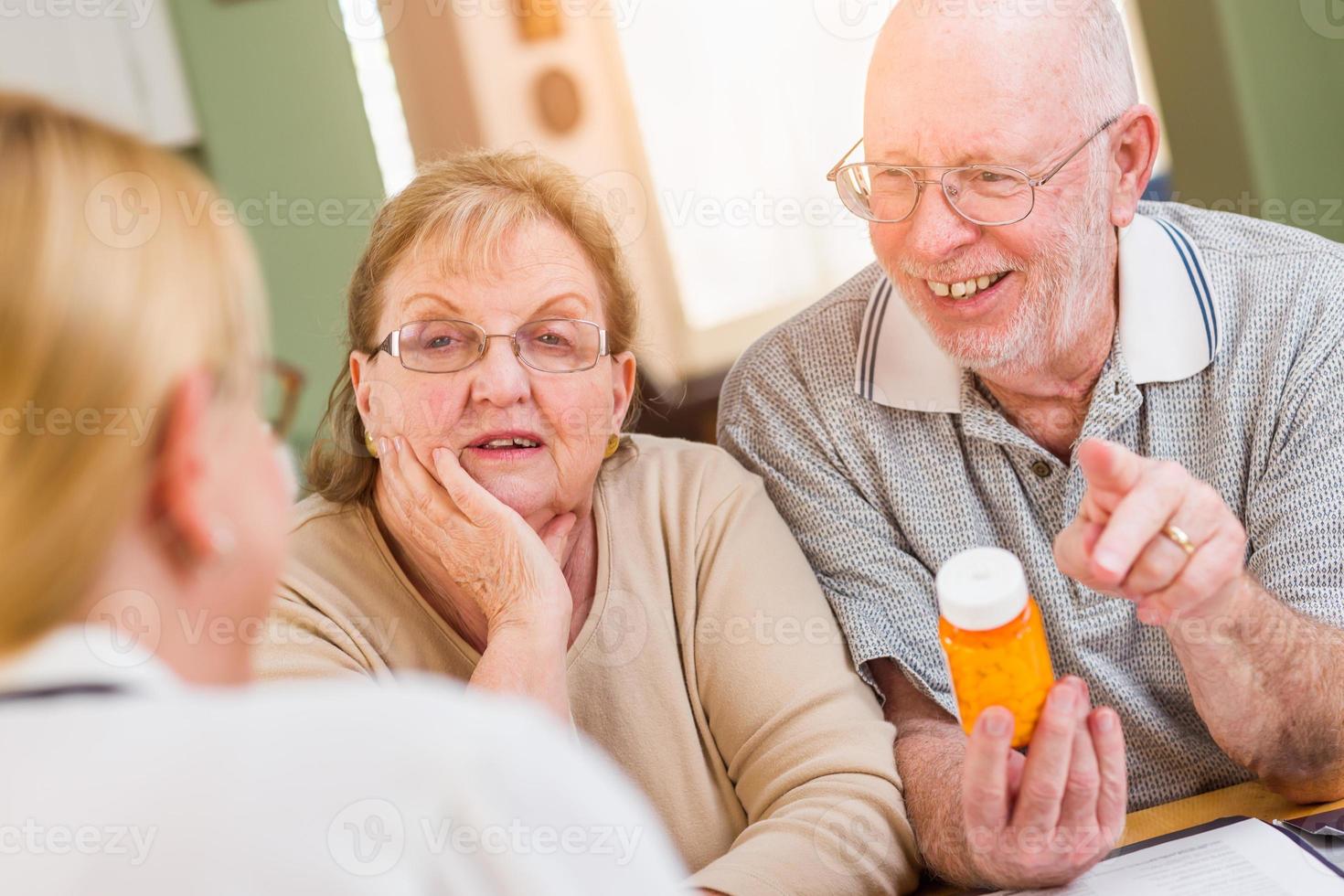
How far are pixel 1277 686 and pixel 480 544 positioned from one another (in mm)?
811

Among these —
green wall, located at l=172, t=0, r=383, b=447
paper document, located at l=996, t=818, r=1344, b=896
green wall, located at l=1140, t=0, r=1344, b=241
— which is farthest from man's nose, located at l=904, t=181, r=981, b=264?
green wall, located at l=172, t=0, r=383, b=447

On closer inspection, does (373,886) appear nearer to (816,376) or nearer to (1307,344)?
(816,376)

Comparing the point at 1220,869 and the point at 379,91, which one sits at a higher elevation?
the point at 379,91

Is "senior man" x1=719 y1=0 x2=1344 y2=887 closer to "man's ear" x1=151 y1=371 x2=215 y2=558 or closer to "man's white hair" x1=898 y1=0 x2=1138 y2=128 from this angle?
"man's white hair" x1=898 y1=0 x2=1138 y2=128

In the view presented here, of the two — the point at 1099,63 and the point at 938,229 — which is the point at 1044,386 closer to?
the point at 938,229

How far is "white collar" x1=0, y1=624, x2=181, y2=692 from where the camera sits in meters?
0.58

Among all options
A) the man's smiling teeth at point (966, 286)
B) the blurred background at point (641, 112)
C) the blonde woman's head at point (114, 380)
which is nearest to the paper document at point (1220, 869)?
the man's smiling teeth at point (966, 286)

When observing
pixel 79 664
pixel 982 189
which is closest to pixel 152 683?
pixel 79 664

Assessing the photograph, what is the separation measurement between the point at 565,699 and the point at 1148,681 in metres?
0.66

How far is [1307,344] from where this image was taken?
141 cm

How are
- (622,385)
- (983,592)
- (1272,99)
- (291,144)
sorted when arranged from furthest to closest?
1. (291,144)
2. (1272,99)
3. (622,385)
4. (983,592)

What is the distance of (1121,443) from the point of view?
4.85 feet

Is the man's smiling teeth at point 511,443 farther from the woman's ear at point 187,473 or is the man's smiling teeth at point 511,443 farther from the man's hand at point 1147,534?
the woman's ear at point 187,473

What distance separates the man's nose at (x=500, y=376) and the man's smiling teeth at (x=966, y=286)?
49cm
